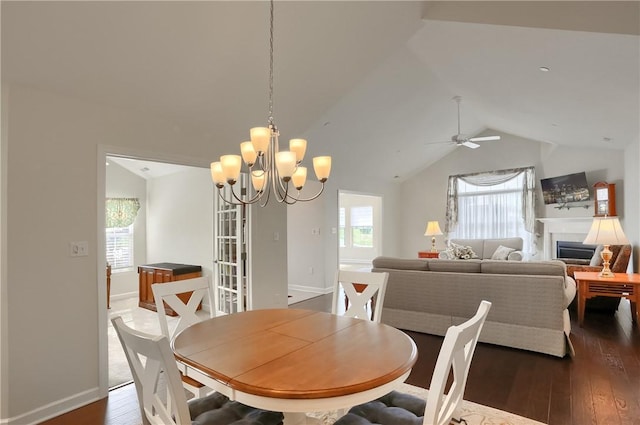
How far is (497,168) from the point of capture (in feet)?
26.6

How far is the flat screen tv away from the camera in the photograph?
21.9ft

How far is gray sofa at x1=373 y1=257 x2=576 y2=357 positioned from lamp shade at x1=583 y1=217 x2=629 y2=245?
2.80 ft

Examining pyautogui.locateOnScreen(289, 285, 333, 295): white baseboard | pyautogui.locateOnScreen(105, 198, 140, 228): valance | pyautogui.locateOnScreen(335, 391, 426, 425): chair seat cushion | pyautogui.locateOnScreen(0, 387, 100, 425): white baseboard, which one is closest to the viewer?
pyautogui.locateOnScreen(335, 391, 426, 425): chair seat cushion

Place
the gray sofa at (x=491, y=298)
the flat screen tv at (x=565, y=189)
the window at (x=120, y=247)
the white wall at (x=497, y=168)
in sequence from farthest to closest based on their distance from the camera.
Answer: the flat screen tv at (x=565, y=189) → the white wall at (x=497, y=168) → the window at (x=120, y=247) → the gray sofa at (x=491, y=298)

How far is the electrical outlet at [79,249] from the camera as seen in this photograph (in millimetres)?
2697

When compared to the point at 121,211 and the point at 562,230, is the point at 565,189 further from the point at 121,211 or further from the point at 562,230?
the point at 121,211

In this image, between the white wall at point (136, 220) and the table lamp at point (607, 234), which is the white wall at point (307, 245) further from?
the table lamp at point (607, 234)

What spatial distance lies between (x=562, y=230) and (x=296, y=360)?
7327mm

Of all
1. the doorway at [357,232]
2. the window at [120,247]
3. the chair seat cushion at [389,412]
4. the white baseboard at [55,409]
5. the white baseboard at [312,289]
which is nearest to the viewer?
the chair seat cushion at [389,412]

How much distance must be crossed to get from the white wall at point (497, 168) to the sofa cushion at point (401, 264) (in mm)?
4063

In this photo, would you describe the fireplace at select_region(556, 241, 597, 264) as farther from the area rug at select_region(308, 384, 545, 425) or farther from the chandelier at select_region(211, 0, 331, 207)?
the chandelier at select_region(211, 0, 331, 207)

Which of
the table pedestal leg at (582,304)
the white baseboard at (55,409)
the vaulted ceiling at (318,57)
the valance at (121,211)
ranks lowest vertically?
the white baseboard at (55,409)

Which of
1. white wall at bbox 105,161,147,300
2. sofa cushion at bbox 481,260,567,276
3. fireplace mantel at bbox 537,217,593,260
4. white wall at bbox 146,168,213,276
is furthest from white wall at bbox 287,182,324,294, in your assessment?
fireplace mantel at bbox 537,217,593,260

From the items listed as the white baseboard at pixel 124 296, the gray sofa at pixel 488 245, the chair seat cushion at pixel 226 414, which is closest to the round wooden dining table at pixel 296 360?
the chair seat cushion at pixel 226 414
